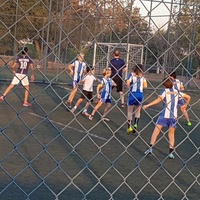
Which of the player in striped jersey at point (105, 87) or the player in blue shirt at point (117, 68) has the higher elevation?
the player in blue shirt at point (117, 68)

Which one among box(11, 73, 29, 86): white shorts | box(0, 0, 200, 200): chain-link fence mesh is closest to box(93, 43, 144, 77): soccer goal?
box(0, 0, 200, 200): chain-link fence mesh

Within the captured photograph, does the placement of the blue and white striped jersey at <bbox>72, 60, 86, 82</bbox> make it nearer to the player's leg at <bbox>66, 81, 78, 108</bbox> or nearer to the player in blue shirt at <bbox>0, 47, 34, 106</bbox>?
the player's leg at <bbox>66, 81, 78, 108</bbox>

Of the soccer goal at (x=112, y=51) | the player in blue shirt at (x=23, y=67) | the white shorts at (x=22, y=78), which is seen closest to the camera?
the white shorts at (x=22, y=78)

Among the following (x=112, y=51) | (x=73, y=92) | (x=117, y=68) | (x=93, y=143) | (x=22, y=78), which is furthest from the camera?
(x=93, y=143)

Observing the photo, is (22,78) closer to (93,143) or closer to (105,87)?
(105,87)

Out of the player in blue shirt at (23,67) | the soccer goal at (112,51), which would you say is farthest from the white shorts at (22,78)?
the soccer goal at (112,51)

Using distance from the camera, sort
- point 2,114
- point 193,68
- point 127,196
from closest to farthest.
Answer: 1. point 127,196
2. point 2,114
3. point 193,68

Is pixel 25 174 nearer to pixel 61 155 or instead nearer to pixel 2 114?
pixel 61 155

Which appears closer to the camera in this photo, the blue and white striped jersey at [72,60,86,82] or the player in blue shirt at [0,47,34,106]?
the player in blue shirt at [0,47,34,106]

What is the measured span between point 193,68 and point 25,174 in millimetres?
17674

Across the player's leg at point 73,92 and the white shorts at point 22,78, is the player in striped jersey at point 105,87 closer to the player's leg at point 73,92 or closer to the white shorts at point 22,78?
the player's leg at point 73,92

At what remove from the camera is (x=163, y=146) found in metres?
8.70

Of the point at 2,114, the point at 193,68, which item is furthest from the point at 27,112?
the point at 193,68

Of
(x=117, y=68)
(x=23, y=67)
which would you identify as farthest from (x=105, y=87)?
(x=23, y=67)
